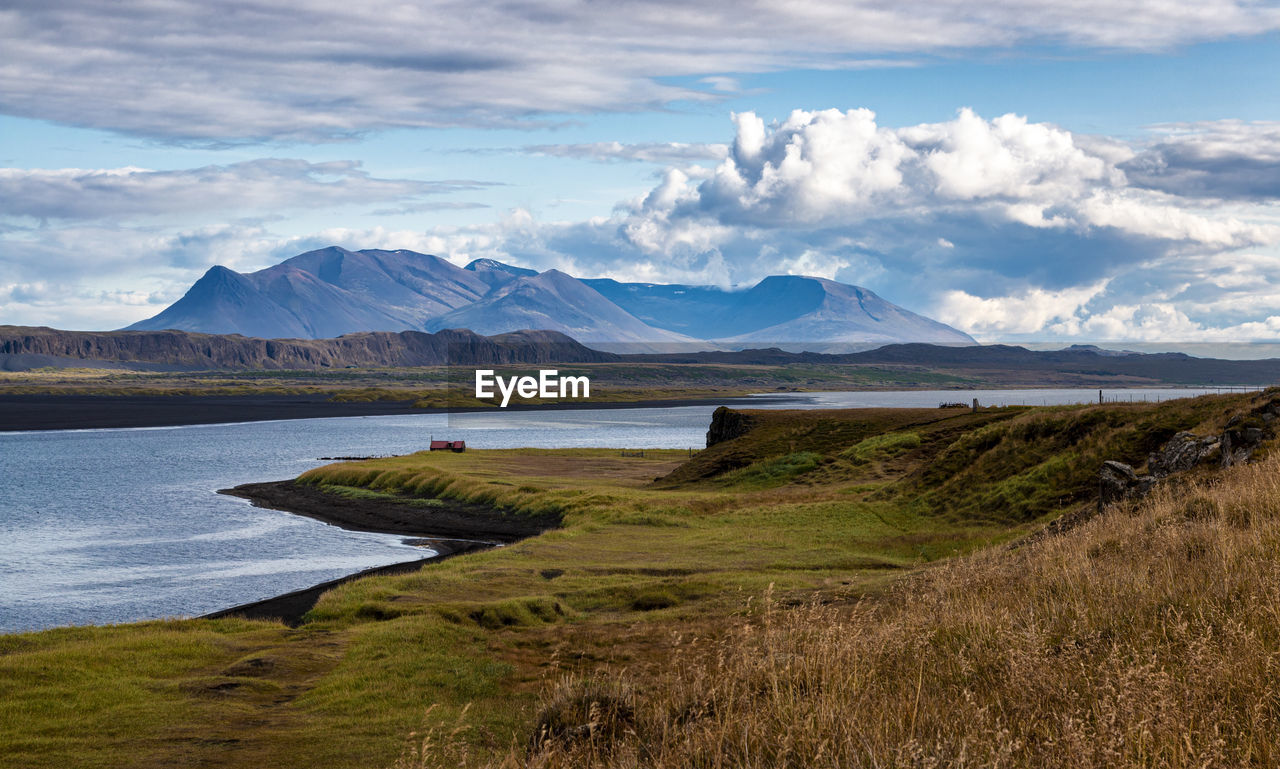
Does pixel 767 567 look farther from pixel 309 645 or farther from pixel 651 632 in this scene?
pixel 309 645

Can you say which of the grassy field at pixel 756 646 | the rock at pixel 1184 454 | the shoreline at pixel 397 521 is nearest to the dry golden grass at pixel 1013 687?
the grassy field at pixel 756 646

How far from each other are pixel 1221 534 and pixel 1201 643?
643cm

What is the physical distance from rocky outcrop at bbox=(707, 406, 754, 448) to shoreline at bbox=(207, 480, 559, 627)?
21982 mm

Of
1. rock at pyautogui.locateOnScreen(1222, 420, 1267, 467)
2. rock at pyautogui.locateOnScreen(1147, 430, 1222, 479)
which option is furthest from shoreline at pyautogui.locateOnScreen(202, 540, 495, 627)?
rock at pyautogui.locateOnScreen(1222, 420, 1267, 467)

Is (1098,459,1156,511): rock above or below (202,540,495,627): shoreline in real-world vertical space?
above

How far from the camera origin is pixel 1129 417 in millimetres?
35844

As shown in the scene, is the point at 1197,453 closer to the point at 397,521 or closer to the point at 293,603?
the point at 293,603

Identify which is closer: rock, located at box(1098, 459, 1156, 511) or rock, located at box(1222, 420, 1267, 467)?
rock, located at box(1222, 420, 1267, 467)

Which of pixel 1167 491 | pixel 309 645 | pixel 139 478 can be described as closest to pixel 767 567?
pixel 1167 491

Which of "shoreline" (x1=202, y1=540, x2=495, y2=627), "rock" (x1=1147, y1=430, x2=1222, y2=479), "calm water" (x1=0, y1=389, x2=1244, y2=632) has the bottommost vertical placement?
"calm water" (x1=0, y1=389, x2=1244, y2=632)

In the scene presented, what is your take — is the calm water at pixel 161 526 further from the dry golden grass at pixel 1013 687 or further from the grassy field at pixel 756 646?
the dry golden grass at pixel 1013 687

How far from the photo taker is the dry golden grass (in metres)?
6.94

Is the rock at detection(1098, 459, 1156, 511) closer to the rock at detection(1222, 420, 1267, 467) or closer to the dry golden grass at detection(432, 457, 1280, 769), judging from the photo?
the rock at detection(1222, 420, 1267, 467)

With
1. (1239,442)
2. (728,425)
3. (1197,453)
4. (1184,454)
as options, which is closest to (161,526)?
(728,425)
